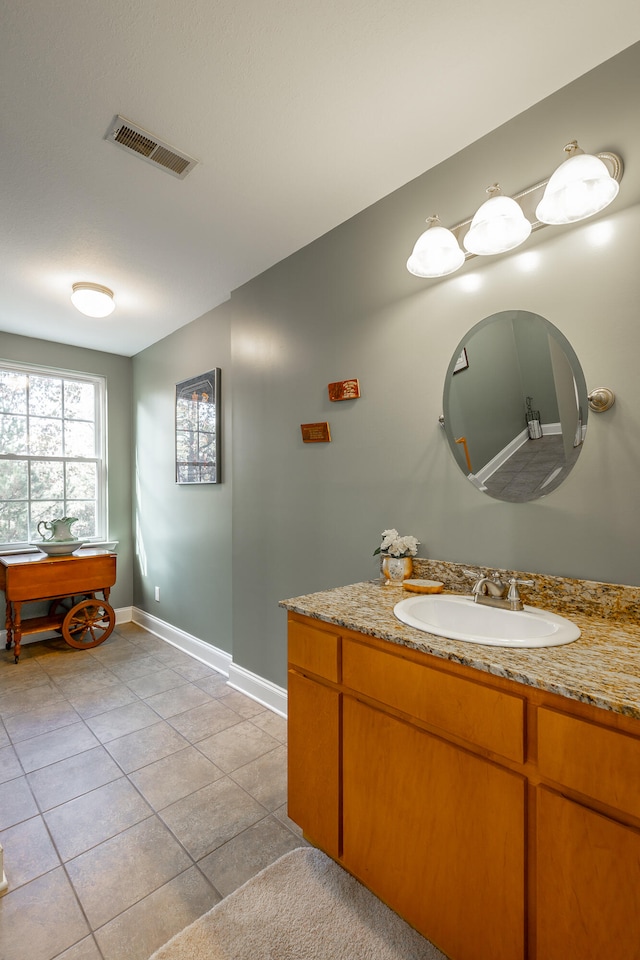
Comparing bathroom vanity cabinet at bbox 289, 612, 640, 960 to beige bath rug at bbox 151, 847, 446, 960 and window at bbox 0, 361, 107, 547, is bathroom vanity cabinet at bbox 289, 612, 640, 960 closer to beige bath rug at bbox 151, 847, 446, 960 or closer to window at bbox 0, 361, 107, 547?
beige bath rug at bbox 151, 847, 446, 960

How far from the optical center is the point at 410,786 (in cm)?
119

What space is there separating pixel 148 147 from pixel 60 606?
12.0ft

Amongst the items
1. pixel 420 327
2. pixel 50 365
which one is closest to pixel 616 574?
pixel 420 327

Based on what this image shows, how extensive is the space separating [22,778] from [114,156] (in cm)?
273

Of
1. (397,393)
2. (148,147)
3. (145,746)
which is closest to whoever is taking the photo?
(148,147)

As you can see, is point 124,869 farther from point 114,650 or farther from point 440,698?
point 114,650

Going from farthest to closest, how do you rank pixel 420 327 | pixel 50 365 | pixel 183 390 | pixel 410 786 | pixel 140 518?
pixel 140 518, pixel 50 365, pixel 183 390, pixel 420 327, pixel 410 786

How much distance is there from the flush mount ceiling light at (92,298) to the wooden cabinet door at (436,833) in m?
2.81

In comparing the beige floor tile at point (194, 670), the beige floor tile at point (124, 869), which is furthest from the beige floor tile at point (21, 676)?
the beige floor tile at point (124, 869)

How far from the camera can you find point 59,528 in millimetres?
3674

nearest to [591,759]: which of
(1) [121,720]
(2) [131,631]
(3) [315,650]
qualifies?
(3) [315,650]

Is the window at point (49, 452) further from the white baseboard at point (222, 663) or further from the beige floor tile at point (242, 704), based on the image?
the beige floor tile at point (242, 704)

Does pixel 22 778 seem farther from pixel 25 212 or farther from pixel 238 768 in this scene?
pixel 25 212

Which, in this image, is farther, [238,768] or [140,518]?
[140,518]
